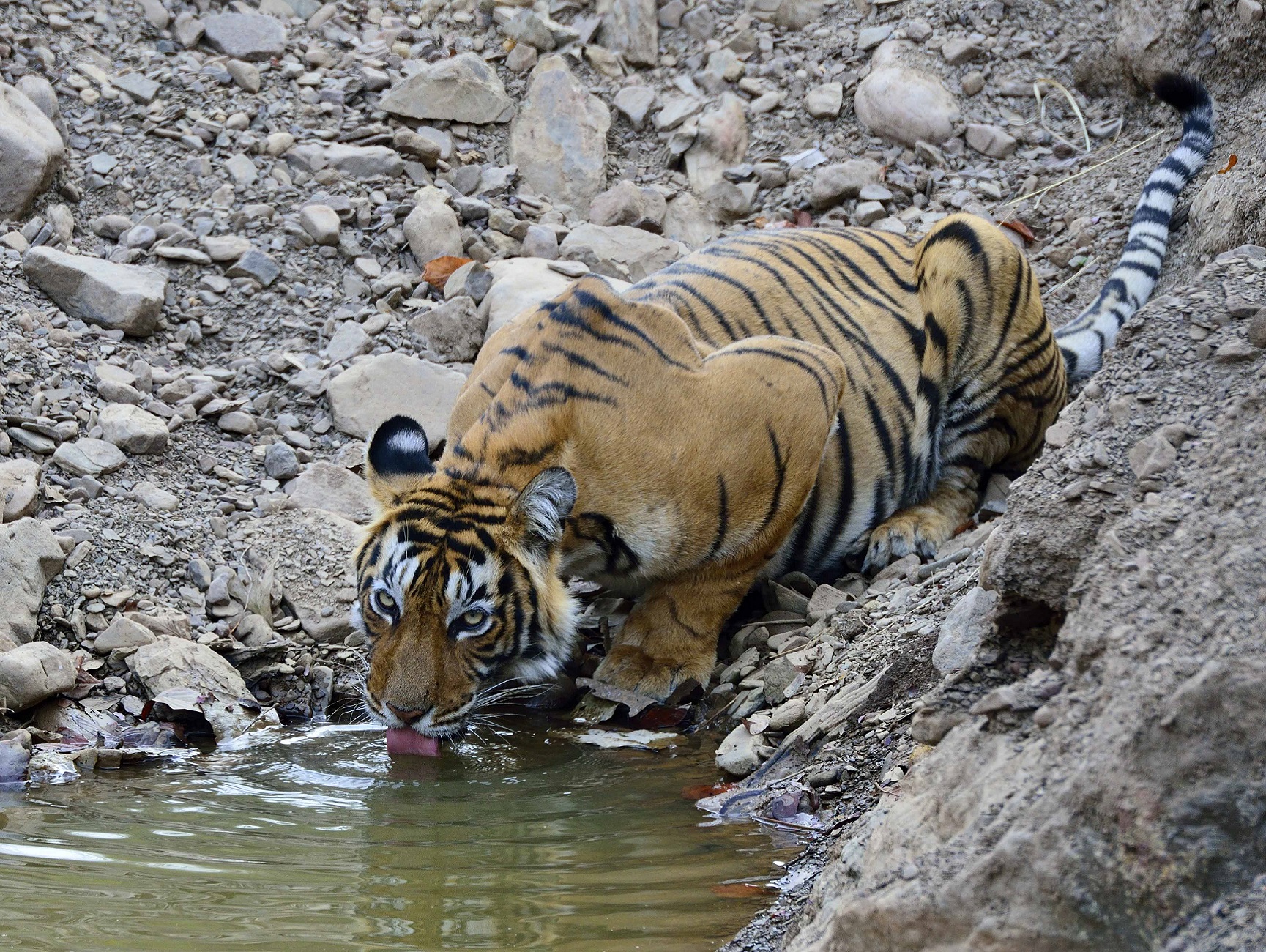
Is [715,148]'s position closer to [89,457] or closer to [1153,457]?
[89,457]

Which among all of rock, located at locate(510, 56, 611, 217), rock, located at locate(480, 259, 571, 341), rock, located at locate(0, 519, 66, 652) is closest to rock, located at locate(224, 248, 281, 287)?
rock, located at locate(480, 259, 571, 341)

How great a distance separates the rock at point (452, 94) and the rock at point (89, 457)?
10.4 ft

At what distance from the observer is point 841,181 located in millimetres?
7523

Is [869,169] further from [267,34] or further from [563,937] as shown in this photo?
[563,937]

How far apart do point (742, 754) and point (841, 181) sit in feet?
14.8

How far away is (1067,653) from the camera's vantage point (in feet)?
6.82

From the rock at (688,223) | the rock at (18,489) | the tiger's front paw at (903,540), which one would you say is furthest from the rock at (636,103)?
the rock at (18,489)

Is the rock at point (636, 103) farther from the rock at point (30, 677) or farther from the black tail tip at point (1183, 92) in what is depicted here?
the rock at point (30, 677)

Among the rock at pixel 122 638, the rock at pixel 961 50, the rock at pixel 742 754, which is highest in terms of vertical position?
the rock at pixel 961 50

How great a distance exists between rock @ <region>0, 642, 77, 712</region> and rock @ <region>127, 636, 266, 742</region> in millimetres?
247

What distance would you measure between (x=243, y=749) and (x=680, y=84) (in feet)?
18.0

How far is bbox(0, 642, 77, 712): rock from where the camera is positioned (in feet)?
13.4

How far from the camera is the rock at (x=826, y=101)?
8031mm

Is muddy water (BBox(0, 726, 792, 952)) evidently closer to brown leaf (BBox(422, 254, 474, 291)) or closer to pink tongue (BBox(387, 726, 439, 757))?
pink tongue (BBox(387, 726, 439, 757))
